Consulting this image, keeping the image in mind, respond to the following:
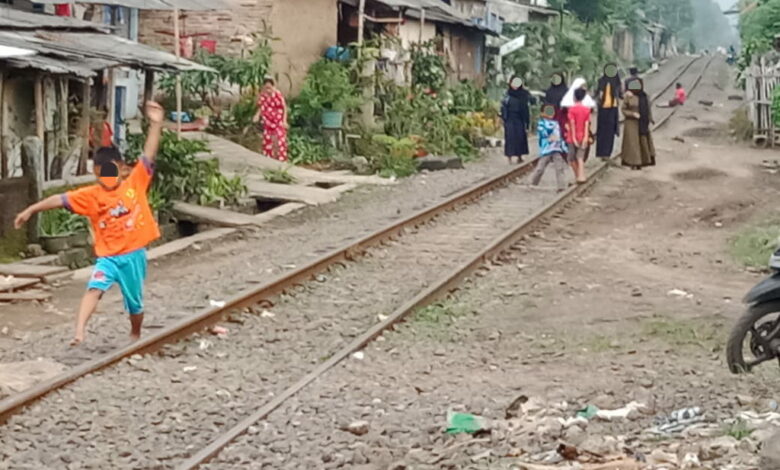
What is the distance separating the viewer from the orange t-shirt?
8.35 metres

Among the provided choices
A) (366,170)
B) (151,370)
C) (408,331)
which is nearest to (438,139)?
(366,170)

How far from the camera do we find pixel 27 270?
11.4 meters

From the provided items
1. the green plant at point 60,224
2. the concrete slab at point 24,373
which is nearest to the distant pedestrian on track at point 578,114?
the green plant at point 60,224

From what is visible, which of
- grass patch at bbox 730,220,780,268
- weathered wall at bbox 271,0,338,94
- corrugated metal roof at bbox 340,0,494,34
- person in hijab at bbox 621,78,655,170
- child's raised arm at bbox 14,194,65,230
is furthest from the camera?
corrugated metal roof at bbox 340,0,494,34

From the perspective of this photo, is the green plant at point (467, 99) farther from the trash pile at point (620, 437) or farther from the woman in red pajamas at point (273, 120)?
the trash pile at point (620, 437)

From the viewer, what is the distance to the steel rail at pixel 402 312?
21.3 feet

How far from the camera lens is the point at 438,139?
1025 inches

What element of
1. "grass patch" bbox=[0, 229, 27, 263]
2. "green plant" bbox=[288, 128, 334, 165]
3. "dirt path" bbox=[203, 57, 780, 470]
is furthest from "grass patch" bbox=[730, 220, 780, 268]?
"green plant" bbox=[288, 128, 334, 165]

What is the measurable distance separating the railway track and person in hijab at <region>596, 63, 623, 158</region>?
8813mm

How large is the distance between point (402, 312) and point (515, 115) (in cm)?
1300

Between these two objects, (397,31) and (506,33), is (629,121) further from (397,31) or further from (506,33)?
(506,33)

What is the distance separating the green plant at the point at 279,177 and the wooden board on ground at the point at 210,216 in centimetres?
367

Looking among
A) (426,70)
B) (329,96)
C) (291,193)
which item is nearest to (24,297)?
(291,193)

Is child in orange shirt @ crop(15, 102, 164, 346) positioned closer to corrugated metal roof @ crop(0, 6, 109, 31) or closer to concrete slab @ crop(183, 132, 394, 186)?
corrugated metal roof @ crop(0, 6, 109, 31)
